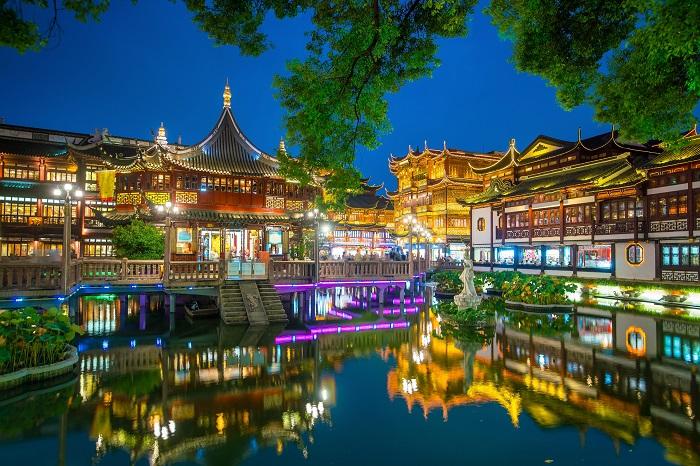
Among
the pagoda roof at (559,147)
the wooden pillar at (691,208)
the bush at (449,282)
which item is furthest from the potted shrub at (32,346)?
the pagoda roof at (559,147)

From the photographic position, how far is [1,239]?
119ft

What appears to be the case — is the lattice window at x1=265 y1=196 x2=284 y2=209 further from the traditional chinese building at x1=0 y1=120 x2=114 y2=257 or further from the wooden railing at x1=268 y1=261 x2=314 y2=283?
the traditional chinese building at x1=0 y1=120 x2=114 y2=257

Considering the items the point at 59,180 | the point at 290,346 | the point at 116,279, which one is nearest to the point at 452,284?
A: the point at 290,346

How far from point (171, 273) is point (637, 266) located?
1137 inches

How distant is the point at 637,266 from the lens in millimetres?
30906

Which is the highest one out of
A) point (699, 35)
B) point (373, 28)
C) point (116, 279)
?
point (373, 28)

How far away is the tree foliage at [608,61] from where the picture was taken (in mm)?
9695

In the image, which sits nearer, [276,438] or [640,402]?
[276,438]

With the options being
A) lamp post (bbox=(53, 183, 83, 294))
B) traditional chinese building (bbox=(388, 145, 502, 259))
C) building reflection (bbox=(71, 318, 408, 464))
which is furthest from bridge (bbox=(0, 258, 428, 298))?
traditional chinese building (bbox=(388, 145, 502, 259))

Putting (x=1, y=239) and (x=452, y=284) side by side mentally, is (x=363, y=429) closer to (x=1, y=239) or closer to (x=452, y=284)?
(x=452, y=284)

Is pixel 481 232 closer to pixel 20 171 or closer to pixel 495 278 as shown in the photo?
pixel 495 278

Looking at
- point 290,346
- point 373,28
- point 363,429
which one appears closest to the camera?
point 363,429

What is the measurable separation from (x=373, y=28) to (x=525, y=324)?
1420 centimetres

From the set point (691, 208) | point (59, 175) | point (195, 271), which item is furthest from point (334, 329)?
point (59, 175)
